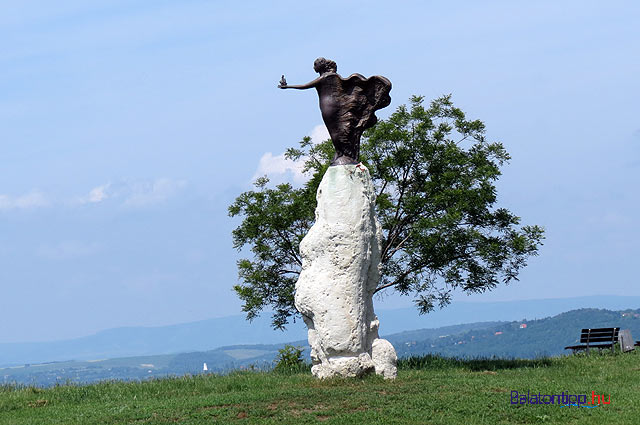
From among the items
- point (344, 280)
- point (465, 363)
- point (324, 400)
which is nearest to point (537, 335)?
point (465, 363)

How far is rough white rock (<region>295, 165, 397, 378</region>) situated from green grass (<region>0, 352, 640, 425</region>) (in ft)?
1.93

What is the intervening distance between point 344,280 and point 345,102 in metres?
3.91

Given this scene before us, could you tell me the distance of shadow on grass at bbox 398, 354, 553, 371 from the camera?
2364cm

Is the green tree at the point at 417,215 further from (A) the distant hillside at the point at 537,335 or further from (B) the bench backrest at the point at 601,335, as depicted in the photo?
(A) the distant hillside at the point at 537,335

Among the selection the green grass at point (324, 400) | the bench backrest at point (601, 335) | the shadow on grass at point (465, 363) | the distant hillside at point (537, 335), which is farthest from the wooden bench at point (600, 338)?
the distant hillside at point (537, 335)

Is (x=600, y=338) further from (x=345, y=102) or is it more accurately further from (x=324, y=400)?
(x=324, y=400)

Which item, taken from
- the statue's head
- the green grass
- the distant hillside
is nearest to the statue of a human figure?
the statue's head

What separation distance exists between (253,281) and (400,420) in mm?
13540

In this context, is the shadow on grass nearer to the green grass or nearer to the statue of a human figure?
the green grass

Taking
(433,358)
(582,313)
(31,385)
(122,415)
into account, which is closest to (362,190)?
(122,415)

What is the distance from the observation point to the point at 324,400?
15.7m

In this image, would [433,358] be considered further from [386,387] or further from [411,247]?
[386,387]

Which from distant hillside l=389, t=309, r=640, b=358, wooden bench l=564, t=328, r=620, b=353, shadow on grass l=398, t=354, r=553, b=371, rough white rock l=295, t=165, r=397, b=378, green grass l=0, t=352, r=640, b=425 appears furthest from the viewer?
distant hillside l=389, t=309, r=640, b=358

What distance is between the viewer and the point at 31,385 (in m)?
21.7
